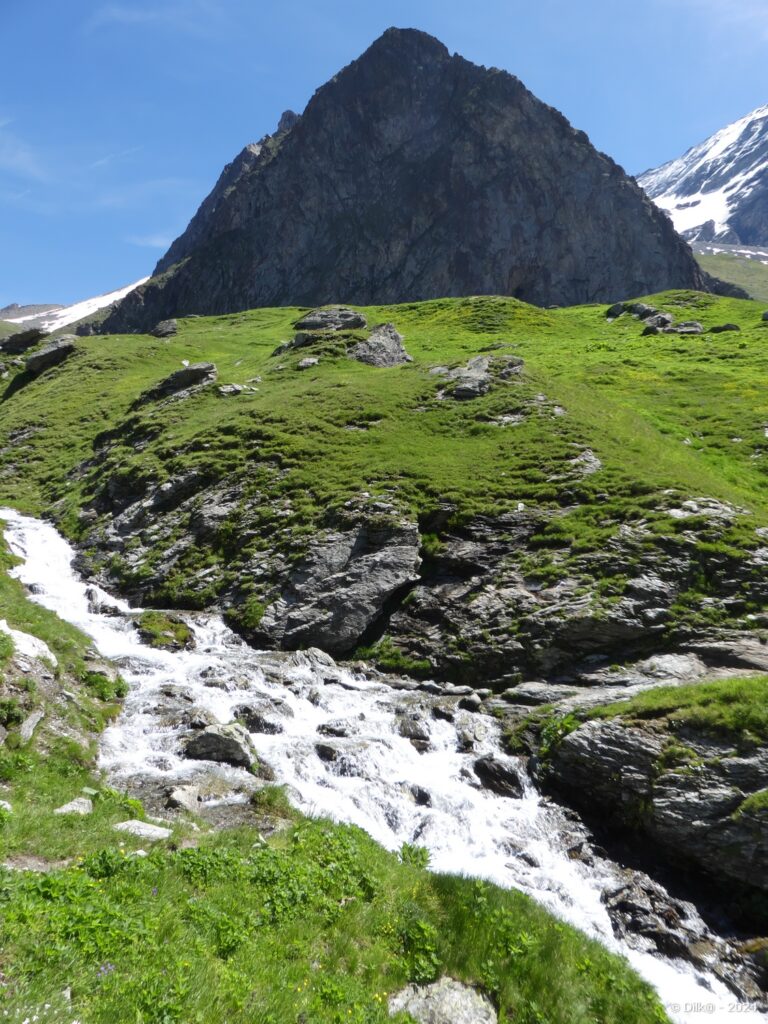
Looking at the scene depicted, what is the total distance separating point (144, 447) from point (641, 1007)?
129 ft

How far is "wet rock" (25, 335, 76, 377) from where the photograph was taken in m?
73.3

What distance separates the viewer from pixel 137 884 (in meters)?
8.13

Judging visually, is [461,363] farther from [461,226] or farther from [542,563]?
[461,226]

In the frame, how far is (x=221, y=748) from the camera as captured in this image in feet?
48.9

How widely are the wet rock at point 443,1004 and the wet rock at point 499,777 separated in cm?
686

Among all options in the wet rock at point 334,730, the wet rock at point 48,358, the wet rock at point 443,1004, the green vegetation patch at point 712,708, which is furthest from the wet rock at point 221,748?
the wet rock at point 48,358

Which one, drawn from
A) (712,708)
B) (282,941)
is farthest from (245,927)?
(712,708)

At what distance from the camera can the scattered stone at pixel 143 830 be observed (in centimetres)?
1020

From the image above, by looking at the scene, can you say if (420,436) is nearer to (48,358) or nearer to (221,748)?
(221,748)

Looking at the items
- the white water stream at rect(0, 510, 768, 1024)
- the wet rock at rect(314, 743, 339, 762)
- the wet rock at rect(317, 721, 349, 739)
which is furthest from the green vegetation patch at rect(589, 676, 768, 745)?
the wet rock at rect(314, 743, 339, 762)

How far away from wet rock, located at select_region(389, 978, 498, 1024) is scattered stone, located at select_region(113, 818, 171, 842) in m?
4.61

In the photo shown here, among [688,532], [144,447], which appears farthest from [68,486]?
[688,532]

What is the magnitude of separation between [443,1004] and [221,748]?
Answer: 8.14 m

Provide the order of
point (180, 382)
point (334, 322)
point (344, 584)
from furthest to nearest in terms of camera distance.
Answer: point (334, 322), point (180, 382), point (344, 584)
